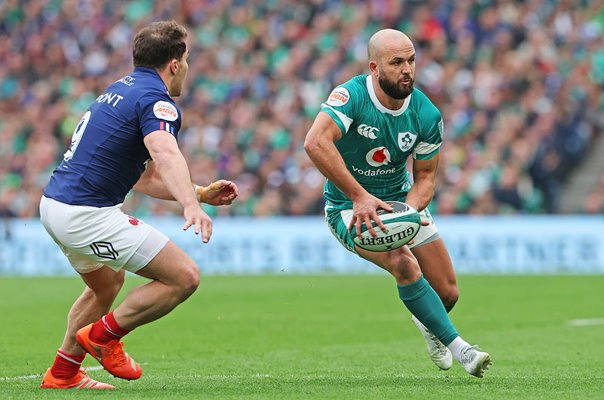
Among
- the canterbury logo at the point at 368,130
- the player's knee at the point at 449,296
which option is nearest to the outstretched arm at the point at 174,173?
the canterbury logo at the point at 368,130

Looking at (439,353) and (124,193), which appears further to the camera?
(439,353)

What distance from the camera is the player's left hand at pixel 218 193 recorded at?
311 inches

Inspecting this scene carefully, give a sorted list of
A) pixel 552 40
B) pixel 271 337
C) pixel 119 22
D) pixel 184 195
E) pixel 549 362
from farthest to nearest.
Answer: pixel 119 22, pixel 552 40, pixel 271 337, pixel 549 362, pixel 184 195

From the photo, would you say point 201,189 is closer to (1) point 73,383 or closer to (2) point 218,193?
(2) point 218,193

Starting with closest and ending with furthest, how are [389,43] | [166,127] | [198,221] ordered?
[198,221] → [166,127] → [389,43]

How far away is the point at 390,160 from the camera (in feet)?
28.5

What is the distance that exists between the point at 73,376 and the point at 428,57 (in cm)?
1652

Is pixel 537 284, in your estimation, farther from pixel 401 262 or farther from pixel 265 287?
pixel 401 262

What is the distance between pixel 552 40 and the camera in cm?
2323

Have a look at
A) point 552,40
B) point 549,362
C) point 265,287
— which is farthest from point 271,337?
point 552,40

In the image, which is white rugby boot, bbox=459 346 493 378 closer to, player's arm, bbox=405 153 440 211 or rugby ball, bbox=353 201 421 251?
rugby ball, bbox=353 201 421 251

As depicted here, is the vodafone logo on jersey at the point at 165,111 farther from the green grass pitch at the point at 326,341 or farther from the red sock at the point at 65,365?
the red sock at the point at 65,365

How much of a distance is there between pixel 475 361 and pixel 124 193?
2.59 metres

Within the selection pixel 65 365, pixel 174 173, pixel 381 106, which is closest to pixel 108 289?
pixel 65 365
